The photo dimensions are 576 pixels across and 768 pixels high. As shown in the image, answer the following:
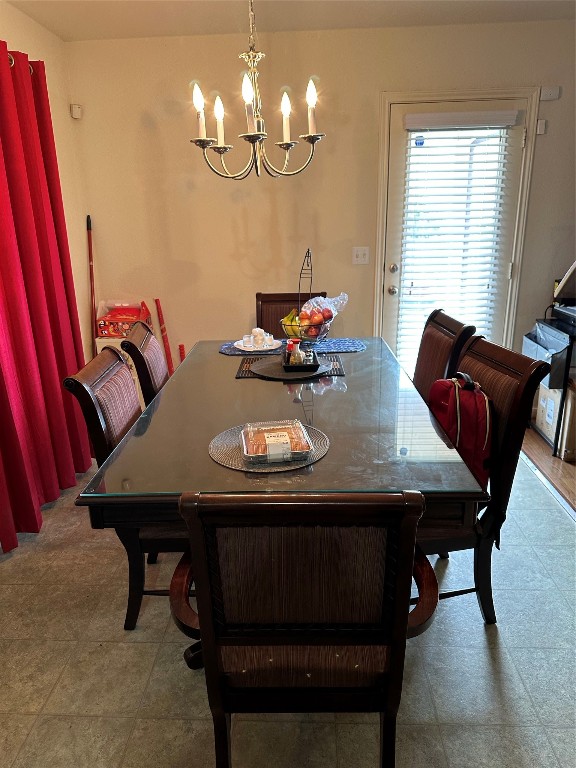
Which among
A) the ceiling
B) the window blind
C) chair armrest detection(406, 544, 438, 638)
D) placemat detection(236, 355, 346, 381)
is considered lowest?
chair armrest detection(406, 544, 438, 638)

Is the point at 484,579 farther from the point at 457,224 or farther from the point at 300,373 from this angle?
the point at 457,224

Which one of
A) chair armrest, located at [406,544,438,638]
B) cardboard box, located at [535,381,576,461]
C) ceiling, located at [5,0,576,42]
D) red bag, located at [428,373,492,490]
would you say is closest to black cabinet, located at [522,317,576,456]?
cardboard box, located at [535,381,576,461]

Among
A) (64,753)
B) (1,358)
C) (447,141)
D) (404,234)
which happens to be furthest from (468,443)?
(447,141)

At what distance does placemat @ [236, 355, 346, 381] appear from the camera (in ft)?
6.70

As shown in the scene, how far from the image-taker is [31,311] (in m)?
2.48

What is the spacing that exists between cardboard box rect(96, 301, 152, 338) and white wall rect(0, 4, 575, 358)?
0.09 meters

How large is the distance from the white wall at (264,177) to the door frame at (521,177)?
0.04 metres

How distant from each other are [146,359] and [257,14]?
2045 mm

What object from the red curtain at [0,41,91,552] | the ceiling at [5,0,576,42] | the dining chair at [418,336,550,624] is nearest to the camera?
the dining chair at [418,336,550,624]

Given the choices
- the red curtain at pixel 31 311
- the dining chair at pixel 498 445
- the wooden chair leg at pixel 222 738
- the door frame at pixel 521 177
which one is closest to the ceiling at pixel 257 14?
the door frame at pixel 521 177

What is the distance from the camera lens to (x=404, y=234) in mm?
3340

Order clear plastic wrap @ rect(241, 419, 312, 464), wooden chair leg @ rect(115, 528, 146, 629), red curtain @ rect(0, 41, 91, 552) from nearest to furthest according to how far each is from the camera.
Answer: clear plastic wrap @ rect(241, 419, 312, 464) < wooden chair leg @ rect(115, 528, 146, 629) < red curtain @ rect(0, 41, 91, 552)

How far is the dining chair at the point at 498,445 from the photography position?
1.49 m

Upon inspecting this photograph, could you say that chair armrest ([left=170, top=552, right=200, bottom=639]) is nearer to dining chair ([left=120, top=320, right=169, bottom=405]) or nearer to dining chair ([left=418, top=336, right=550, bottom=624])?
dining chair ([left=418, top=336, right=550, bottom=624])
